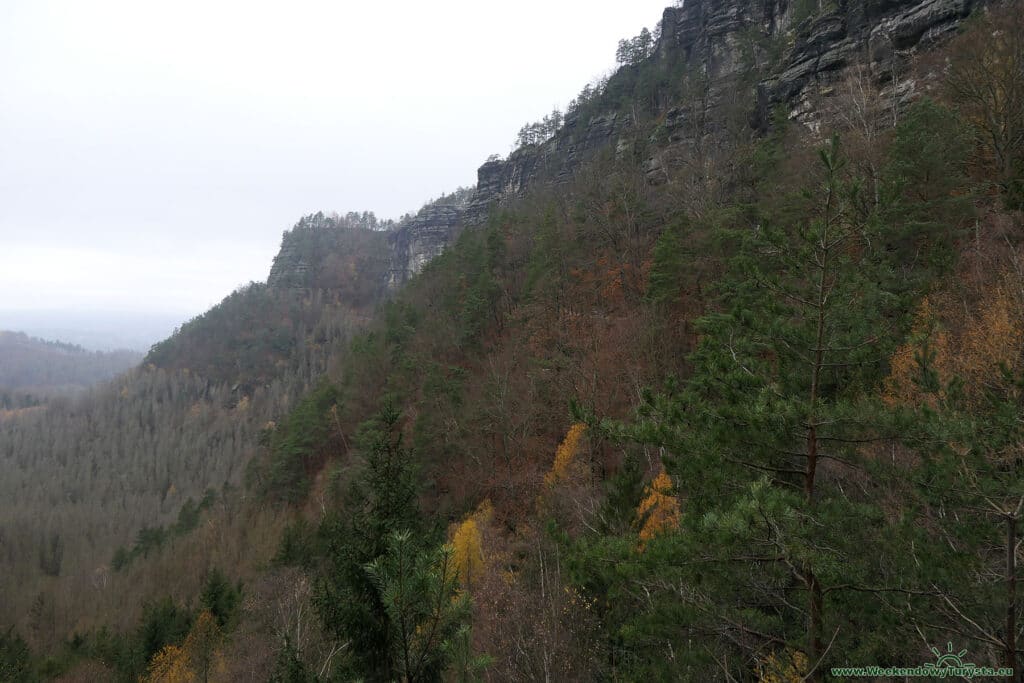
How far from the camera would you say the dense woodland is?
4.14 meters

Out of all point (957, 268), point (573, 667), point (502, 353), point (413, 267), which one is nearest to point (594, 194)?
point (502, 353)

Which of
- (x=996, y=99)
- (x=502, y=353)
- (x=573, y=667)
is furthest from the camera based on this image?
(x=502, y=353)

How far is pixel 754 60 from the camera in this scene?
41000 millimetres

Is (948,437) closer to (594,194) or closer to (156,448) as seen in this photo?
(594,194)

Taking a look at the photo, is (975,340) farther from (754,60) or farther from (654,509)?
(754,60)

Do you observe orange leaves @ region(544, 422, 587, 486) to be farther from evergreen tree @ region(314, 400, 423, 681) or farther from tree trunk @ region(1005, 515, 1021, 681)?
tree trunk @ region(1005, 515, 1021, 681)

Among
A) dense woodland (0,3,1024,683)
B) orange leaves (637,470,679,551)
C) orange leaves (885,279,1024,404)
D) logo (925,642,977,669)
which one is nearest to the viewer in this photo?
logo (925,642,977,669)

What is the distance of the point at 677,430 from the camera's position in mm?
5059

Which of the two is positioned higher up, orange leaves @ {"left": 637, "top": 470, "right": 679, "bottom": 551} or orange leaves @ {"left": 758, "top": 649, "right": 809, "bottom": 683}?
orange leaves @ {"left": 758, "top": 649, "right": 809, "bottom": 683}

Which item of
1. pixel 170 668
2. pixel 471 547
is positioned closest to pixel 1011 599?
pixel 471 547

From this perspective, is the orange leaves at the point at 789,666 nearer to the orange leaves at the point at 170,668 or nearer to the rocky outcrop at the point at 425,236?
the orange leaves at the point at 170,668

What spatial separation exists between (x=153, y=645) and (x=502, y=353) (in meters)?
22.7

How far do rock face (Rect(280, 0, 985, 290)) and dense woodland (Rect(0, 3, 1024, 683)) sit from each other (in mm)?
2335

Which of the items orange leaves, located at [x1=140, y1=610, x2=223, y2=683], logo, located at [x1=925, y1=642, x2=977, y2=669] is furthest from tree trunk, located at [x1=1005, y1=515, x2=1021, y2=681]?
orange leaves, located at [x1=140, y1=610, x2=223, y2=683]
